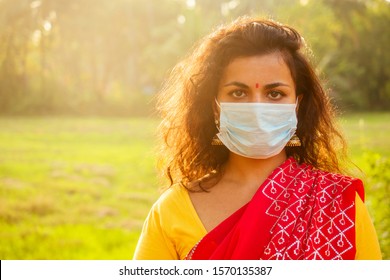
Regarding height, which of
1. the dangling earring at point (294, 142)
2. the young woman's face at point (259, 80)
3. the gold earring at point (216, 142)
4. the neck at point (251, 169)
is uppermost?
the young woman's face at point (259, 80)

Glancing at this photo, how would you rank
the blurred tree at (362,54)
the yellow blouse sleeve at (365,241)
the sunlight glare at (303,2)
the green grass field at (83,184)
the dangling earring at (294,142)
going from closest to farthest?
the yellow blouse sleeve at (365,241)
the dangling earring at (294,142)
the green grass field at (83,184)
the blurred tree at (362,54)
the sunlight glare at (303,2)

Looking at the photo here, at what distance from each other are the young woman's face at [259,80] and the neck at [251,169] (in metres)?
0.19

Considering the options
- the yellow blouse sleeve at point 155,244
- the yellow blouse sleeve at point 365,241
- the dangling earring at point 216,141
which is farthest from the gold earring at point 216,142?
the yellow blouse sleeve at point 365,241

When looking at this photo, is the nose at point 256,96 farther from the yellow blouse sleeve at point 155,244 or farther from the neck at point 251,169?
the yellow blouse sleeve at point 155,244

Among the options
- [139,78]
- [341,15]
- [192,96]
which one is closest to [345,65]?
[341,15]

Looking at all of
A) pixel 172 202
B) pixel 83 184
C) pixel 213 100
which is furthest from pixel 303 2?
pixel 172 202

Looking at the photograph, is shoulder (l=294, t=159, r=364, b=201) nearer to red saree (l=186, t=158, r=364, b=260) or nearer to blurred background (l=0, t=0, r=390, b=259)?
red saree (l=186, t=158, r=364, b=260)

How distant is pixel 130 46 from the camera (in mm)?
11289

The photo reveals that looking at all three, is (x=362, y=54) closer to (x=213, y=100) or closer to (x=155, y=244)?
(x=213, y=100)

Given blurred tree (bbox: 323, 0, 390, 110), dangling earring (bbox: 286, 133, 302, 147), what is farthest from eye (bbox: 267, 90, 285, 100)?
blurred tree (bbox: 323, 0, 390, 110)

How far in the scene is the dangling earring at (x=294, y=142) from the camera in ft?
6.16

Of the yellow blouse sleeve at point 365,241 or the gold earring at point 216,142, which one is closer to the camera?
the yellow blouse sleeve at point 365,241

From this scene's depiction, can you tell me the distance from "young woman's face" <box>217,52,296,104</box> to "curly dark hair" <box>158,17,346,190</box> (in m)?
0.02

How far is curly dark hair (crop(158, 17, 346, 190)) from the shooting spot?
1.78 metres
